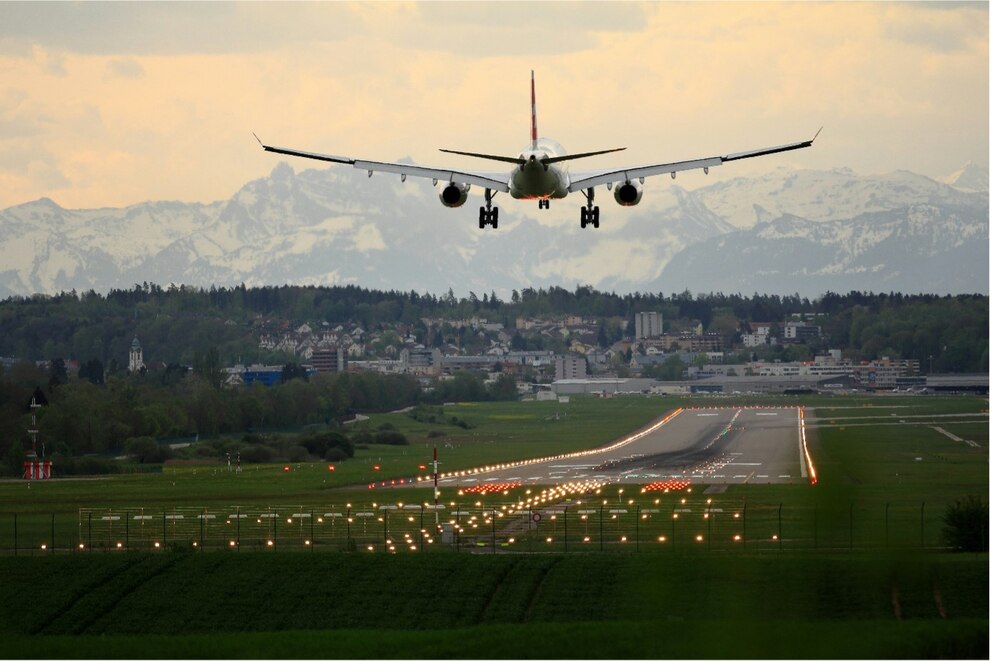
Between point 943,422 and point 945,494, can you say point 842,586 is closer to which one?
point 945,494

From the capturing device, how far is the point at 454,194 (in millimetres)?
80875

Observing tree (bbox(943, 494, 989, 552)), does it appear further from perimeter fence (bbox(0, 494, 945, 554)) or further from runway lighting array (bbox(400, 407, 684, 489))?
runway lighting array (bbox(400, 407, 684, 489))

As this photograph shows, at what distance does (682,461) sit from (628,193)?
59.6 metres

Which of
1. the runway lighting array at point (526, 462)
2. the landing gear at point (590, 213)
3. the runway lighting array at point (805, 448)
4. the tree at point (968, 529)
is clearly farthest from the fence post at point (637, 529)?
the runway lighting array at point (526, 462)

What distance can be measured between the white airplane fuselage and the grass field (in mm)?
16396

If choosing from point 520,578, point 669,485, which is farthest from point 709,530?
point 669,485

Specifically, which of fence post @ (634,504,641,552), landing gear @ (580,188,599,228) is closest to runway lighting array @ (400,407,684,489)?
fence post @ (634,504,641,552)

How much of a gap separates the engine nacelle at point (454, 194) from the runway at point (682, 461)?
3993 centimetres

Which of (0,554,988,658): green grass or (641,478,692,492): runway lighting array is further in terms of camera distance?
(641,478,692,492): runway lighting array

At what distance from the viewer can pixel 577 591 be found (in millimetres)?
69688

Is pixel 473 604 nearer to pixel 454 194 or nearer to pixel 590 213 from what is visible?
pixel 454 194

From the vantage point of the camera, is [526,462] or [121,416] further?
[121,416]

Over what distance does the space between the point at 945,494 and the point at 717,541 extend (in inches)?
1050

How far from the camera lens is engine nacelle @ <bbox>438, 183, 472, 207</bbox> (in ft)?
263
